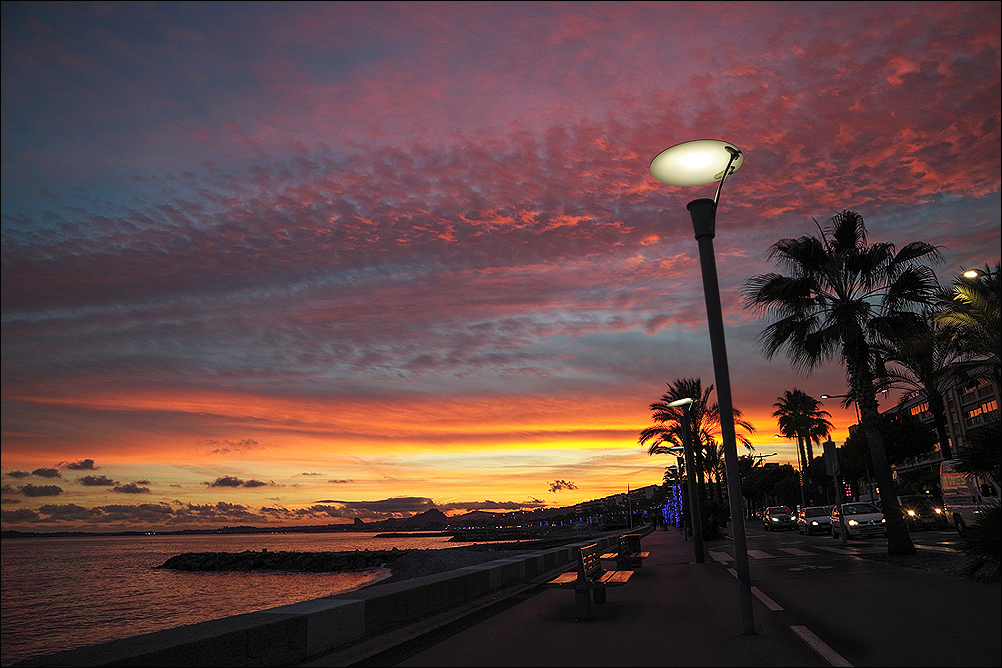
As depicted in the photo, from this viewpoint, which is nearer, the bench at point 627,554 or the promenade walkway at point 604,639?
the promenade walkway at point 604,639

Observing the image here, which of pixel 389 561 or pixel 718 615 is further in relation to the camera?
pixel 389 561

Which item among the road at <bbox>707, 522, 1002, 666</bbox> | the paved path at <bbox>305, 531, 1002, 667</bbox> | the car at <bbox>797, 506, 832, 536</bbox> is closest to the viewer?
the road at <bbox>707, 522, 1002, 666</bbox>

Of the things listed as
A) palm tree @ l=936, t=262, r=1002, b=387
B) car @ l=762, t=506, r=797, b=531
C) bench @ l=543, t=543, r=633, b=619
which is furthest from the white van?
car @ l=762, t=506, r=797, b=531

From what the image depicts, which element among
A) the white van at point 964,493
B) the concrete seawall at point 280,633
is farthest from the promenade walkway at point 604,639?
the white van at point 964,493

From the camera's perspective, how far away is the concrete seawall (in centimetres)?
554

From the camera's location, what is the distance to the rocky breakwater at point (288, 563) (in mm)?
79312

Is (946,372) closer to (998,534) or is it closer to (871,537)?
(998,534)

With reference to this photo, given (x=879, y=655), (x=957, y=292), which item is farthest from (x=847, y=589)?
(x=957, y=292)

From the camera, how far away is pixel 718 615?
9523mm

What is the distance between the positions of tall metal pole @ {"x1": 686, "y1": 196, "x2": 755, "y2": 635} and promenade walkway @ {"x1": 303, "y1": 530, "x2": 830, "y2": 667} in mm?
602

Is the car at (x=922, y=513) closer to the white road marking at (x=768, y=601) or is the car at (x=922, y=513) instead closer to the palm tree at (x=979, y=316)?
the palm tree at (x=979, y=316)

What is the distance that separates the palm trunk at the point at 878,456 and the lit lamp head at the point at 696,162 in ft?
46.4

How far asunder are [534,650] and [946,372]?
54.1ft

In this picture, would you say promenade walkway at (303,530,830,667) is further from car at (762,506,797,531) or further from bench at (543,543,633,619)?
car at (762,506,797,531)
